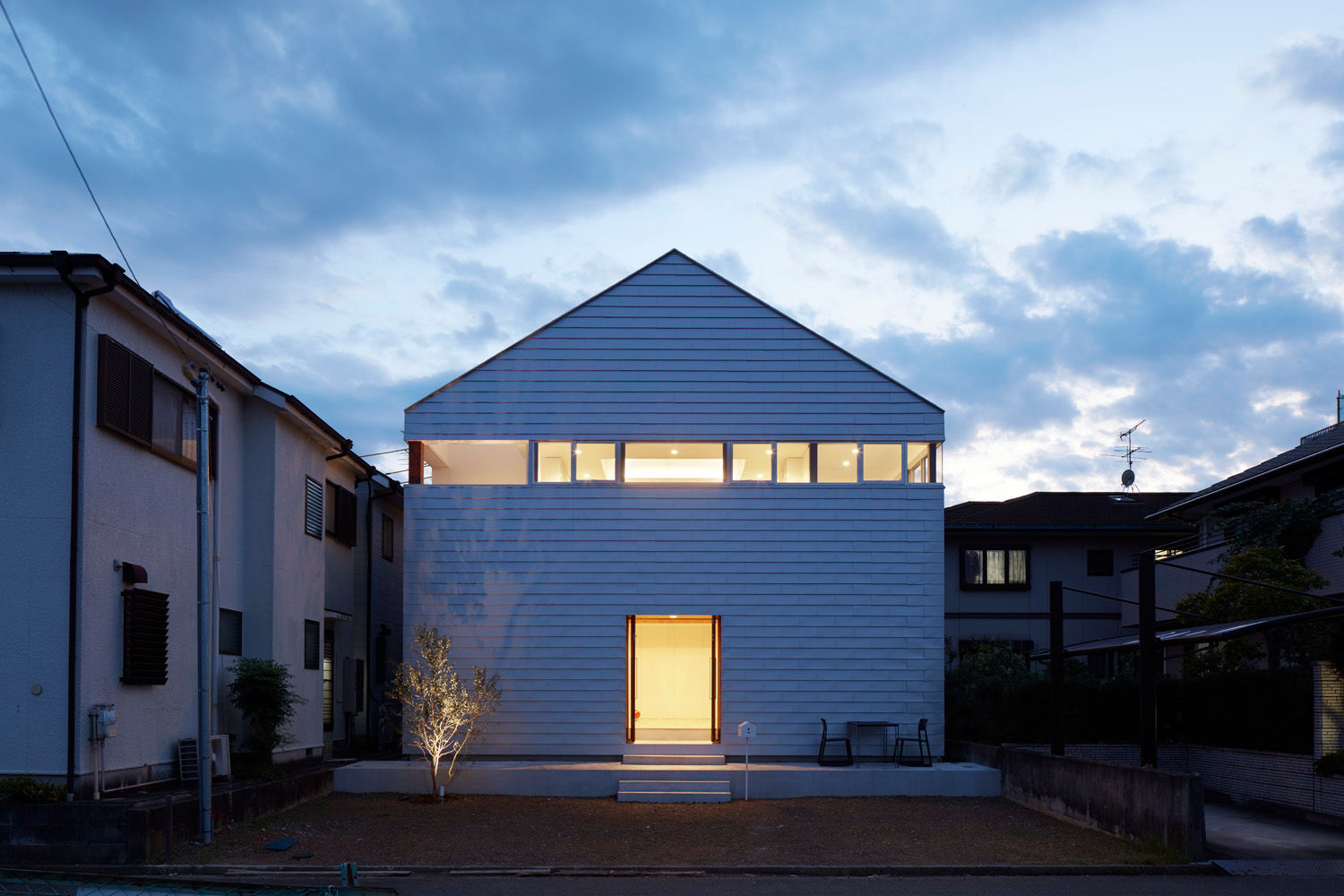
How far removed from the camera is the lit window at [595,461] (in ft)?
66.2

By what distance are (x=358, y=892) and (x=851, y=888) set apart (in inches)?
275

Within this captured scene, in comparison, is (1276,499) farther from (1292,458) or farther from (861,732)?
(861,732)

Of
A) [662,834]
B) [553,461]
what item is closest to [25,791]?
[662,834]

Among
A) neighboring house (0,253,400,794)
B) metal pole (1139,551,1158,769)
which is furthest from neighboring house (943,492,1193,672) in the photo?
neighboring house (0,253,400,794)

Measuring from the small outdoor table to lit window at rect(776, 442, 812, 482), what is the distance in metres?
4.12

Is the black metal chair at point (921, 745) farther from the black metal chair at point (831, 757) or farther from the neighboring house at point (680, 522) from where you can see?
the black metal chair at point (831, 757)

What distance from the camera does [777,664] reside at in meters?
19.6

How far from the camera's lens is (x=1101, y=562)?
104ft

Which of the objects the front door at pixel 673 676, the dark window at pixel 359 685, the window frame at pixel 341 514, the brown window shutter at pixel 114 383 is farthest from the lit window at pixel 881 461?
the brown window shutter at pixel 114 383

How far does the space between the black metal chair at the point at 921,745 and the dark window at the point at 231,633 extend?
10343mm

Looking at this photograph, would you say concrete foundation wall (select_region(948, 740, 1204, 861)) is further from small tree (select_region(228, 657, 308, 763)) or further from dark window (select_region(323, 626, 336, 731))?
dark window (select_region(323, 626, 336, 731))

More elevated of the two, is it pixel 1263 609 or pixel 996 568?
pixel 996 568

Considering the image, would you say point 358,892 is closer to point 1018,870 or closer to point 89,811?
point 89,811

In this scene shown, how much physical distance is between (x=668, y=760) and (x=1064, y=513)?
57.7 ft
